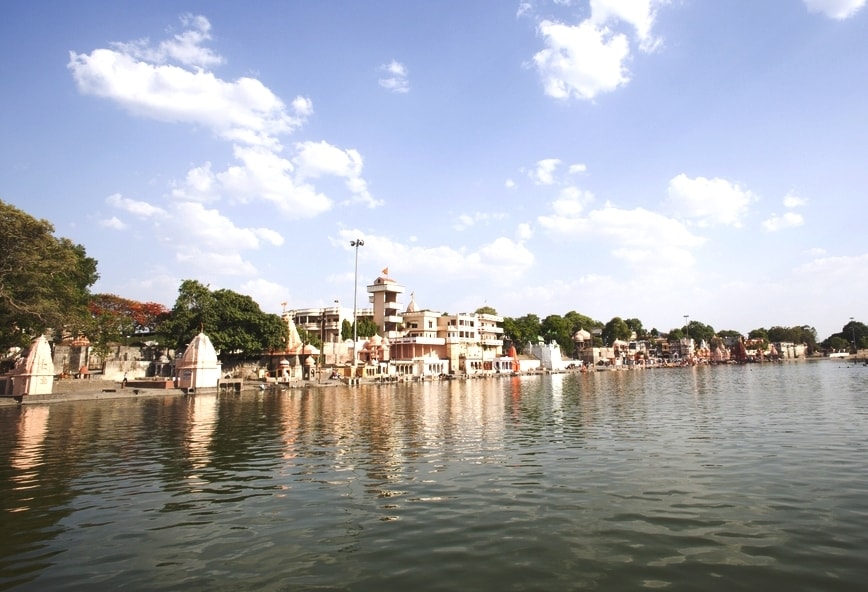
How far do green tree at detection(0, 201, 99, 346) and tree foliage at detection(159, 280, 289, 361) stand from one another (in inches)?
859

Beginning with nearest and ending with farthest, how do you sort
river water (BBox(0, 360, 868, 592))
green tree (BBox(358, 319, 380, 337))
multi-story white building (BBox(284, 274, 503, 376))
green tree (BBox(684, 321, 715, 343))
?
river water (BBox(0, 360, 868, 592)) → multi-story white building (BBox(284, 274, 503, 376)) → green tree (BBox(358, 319, 380, 337)) → green tree (BBox(684, 321, 715, 343))

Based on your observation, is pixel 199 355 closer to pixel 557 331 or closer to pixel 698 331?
pixel 557 331

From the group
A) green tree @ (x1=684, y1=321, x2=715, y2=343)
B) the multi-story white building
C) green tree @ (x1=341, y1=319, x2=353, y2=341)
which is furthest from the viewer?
green tree @ (x1=684, y1=321, x2=715, y2=343)

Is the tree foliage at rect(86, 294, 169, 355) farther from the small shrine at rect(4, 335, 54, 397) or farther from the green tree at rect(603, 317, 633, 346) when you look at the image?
the green tree at rect(603, 317, 633, 346)

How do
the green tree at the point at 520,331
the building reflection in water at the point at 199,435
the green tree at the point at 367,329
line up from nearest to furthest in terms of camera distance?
the building reflection in water at the point at 199,435 < the green tree at the point at 367,329 < the green tree at the point at 520,331

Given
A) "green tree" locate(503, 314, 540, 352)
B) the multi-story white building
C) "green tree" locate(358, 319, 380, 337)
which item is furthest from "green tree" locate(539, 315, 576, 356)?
"green tree" locate(358, 319, 380, 337)

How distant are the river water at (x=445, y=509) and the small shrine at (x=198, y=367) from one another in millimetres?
31706

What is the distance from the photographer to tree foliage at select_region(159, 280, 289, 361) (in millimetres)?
66875

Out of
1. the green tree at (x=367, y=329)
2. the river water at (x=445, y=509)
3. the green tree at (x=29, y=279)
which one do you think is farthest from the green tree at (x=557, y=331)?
the river water at (x=445, y=509)

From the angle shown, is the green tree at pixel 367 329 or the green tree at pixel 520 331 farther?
the green tree at pixel 520 331

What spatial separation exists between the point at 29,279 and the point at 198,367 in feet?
55.0

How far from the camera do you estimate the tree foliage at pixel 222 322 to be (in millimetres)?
66875

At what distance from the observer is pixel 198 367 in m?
53.5

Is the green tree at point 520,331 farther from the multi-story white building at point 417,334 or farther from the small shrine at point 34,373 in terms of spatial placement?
the small shrine at point 34,373
